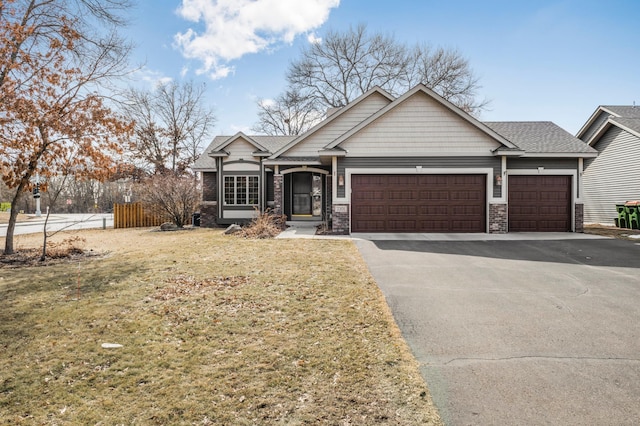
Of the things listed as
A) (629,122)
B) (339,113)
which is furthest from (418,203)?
(629,122)

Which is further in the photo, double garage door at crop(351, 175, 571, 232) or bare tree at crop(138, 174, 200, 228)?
bare tree at crop(138, 174, 200, 228)

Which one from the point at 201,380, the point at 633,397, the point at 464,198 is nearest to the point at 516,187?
the point at 464,198

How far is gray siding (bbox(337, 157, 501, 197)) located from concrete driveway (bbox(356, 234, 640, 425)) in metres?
5.53

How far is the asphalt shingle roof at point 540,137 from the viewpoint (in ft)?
45.6

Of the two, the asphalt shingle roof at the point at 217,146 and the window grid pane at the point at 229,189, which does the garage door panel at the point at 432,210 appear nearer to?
the asphalt shingle roof at the point at 217,146

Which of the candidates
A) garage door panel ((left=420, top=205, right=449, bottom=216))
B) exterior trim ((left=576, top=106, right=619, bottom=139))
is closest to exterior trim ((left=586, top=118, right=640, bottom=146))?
exterior trim ((left=576, top=106, right=619, bottom=139))

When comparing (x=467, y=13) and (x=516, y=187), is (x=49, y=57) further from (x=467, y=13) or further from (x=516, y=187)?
(x=516, y=187)

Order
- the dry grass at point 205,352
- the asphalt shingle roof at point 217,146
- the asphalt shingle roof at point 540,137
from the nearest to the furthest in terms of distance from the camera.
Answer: the dry grass at point 205,352 → the asphalt shingle roof at point 540,137 → the asphalt shingle roof at point 217,146

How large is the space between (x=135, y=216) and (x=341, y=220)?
1444 centimetres

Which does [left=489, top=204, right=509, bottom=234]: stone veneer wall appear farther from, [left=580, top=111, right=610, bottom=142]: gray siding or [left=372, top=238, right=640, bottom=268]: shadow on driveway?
[left=580, top=111, right=610, bottom=142]: gray siding

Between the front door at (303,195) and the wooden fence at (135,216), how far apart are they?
7640 mm

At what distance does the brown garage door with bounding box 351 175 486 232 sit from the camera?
44.3ft

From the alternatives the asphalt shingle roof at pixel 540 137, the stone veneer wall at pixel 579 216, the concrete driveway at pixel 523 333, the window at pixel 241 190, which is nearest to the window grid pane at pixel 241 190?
the window at pixel 241 190

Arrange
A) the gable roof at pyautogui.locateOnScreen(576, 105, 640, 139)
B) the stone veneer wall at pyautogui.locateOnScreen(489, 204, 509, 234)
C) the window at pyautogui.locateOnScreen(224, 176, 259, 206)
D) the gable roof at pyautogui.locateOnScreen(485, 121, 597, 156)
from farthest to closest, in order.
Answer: the gable roof at pyautogui.locateOnScreen(576, 105, 640, 139) → the window at pyautogui.locateOnScreen(224, 176, 259, 206) → the gable roof at pyautogui.locateOnScreen(485, 121, 597, 156) → the stone veneer wall at pyautogui.locateOnScreen(489, 204, 509, 234)
